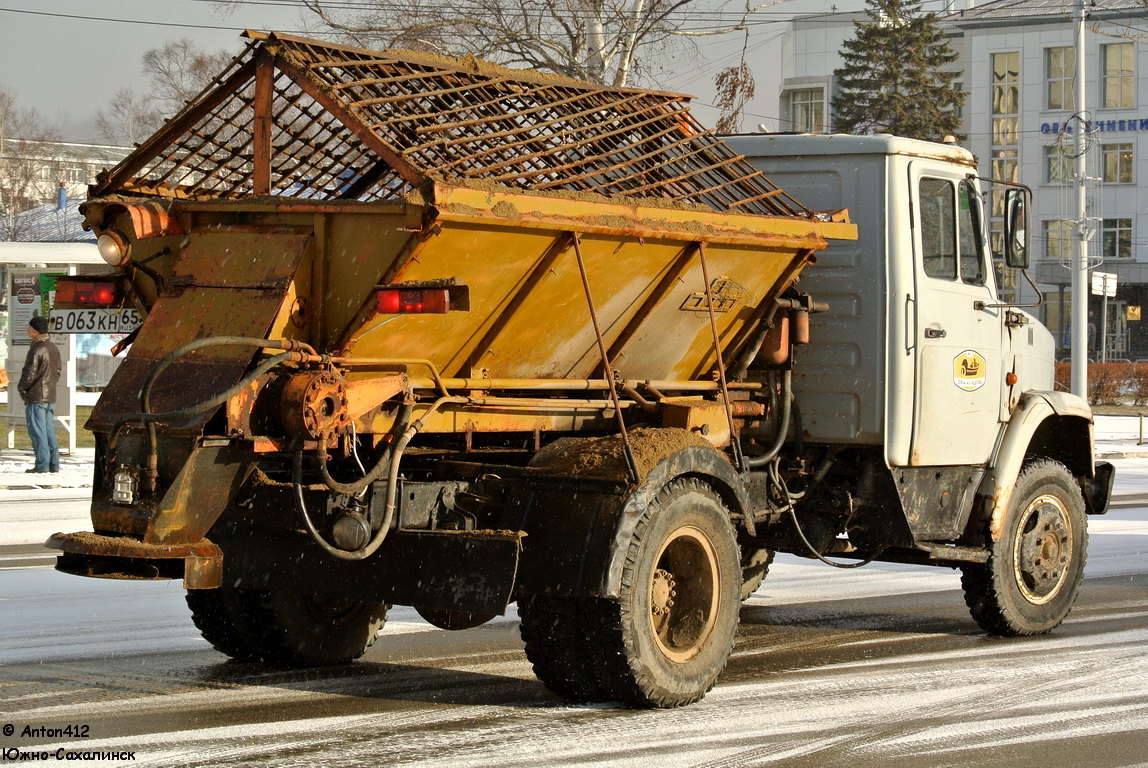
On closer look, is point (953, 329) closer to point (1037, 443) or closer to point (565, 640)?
point (1037, 443)

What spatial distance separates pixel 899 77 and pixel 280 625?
5188 cm

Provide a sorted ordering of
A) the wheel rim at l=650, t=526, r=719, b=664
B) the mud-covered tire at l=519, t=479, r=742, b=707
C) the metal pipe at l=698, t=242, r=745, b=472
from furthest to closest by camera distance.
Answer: the metal pipe at l=698, t=242, r=745, b=472 → the wheel rim at l=650, t=526, r=719, b=664 → the mud-covered tire at l=519, t=479, r=742, b=707

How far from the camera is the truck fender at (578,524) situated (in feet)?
19.9

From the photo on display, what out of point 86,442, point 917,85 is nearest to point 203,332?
point 86,442

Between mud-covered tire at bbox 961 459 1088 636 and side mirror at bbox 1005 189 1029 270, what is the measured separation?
1.23 m

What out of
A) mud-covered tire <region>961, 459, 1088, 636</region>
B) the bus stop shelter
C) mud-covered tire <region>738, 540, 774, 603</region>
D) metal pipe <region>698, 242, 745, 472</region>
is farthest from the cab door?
the bus stop shelter

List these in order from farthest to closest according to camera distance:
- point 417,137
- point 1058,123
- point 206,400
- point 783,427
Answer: point 1058,123 < point 783,427 < point 417,137 < point 206,400

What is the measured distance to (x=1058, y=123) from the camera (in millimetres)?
55438

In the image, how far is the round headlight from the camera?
645 cm

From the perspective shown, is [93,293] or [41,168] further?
[41,168]

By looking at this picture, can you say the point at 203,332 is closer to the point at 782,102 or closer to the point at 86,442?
the point at 86,442

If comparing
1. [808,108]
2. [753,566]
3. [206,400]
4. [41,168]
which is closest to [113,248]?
A: [206,400]

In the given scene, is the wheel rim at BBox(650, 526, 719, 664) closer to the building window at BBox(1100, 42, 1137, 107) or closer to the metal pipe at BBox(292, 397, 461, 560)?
the metal pipe at BBox(292, 397, 461, 560)

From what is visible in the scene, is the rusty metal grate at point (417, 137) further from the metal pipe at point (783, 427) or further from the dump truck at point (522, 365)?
the metal pipe at point (783, 427)
